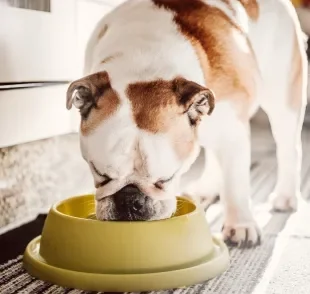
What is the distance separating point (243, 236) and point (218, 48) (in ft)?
1.46

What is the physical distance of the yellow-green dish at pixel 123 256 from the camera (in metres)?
1.15

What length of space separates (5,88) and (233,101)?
568 mm

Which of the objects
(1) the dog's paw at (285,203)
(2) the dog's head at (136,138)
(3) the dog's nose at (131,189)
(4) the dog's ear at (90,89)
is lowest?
(1) the dog's paw at (285,203)

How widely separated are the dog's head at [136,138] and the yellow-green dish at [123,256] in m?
0.12

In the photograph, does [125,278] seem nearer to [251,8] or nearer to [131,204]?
[131,204]

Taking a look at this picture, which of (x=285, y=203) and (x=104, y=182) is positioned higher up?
(x=104, y=182)

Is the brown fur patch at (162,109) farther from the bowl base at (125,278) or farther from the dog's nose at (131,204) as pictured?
the bowl base at (125,278)

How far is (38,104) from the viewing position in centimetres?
176

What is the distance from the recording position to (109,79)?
4.37 ft

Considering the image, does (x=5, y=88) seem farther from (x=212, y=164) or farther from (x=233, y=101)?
(x=212, y=164)

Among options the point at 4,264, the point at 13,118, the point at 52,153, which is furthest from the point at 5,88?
the point at 4,264

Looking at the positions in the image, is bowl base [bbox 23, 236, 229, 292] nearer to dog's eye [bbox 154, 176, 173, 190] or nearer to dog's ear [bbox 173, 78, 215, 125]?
dog's eye [bbox 154, 176, 173, 190]

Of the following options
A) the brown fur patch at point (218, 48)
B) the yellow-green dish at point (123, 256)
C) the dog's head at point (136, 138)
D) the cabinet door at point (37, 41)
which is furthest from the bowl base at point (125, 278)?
the cabinet door at point (37, 41)

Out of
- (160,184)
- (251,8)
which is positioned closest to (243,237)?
(160,184)
